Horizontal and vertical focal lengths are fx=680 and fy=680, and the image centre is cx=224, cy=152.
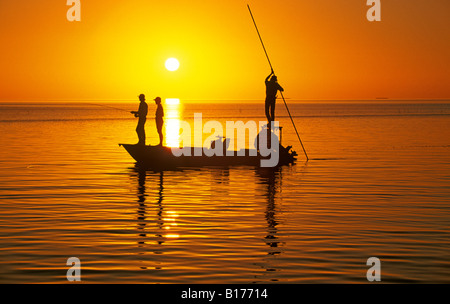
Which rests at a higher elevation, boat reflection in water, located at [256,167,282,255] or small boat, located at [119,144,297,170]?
small boat, located at [119,144,297,170]

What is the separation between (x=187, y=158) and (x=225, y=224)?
13.6 metres

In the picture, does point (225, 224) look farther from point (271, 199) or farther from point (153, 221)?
point (271, 199)

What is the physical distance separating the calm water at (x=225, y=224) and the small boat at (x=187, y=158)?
2.94 feet

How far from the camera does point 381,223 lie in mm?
14547

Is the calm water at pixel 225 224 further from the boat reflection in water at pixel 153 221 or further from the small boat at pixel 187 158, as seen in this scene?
the small boat at pixel 187 158

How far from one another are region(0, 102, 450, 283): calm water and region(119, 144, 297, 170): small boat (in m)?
0.90

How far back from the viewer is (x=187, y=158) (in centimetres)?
→ 2784

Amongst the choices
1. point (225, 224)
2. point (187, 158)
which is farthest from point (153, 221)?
point (187, 158)

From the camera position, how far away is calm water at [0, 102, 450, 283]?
10.5 metres

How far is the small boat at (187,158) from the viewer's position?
27.4 metres

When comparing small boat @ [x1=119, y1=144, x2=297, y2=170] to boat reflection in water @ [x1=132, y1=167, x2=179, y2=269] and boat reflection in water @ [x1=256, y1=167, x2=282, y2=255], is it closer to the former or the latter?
boat reflection in water @ [x1=256, y1=167, x2=282, y2=255]

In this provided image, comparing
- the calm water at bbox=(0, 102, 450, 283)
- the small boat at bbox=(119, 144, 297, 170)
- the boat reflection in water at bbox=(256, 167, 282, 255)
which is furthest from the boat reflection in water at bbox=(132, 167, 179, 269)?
the small boat at bbox=(119, 144, 297, 170)

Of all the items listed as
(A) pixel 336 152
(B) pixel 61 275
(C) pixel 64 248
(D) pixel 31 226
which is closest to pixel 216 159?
(A) pixel 336 152
